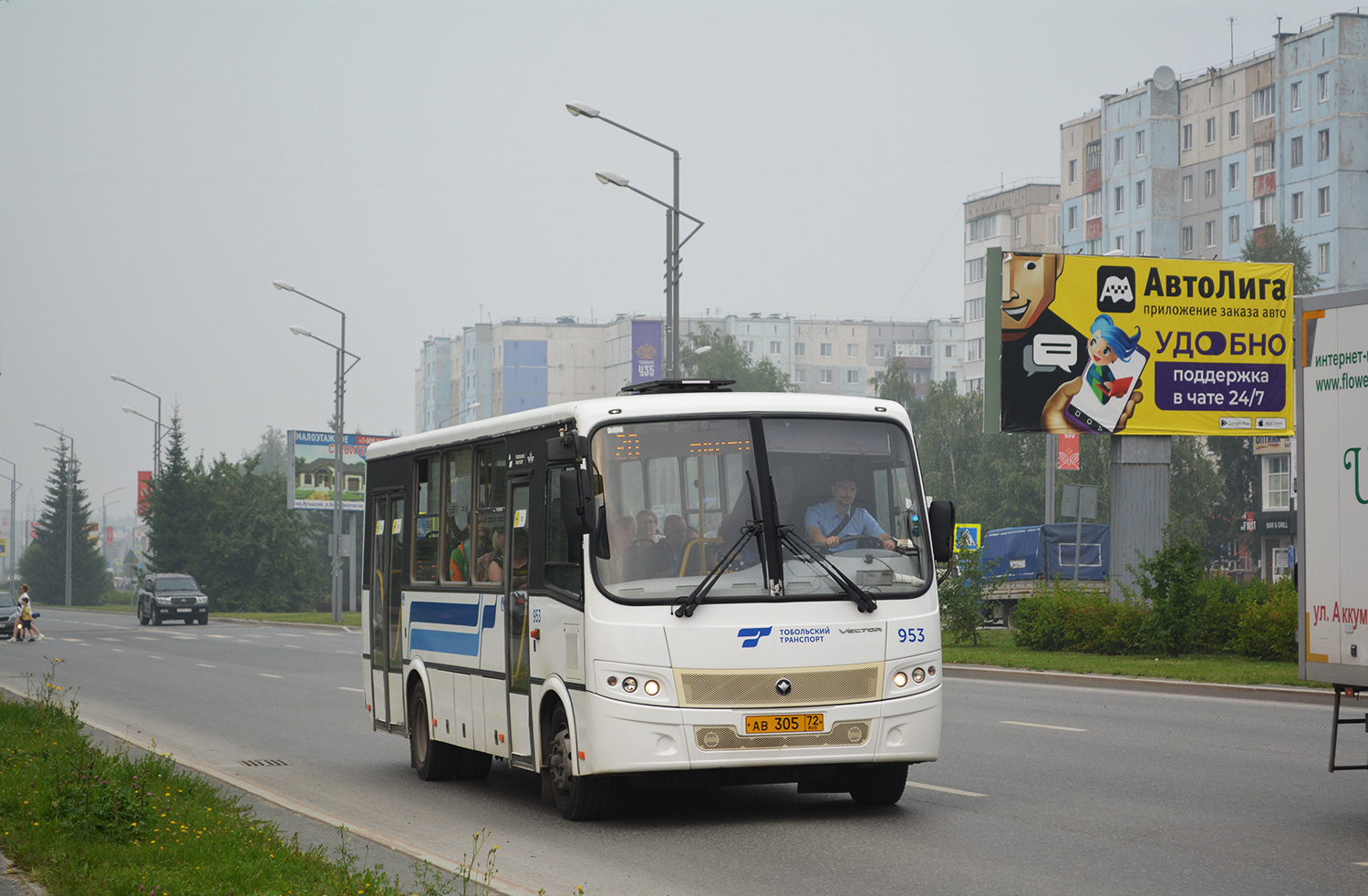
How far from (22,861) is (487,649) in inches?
160

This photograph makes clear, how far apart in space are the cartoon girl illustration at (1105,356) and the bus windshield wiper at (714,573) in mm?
21737

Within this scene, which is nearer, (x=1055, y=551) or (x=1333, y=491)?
(x=1333, y=491)

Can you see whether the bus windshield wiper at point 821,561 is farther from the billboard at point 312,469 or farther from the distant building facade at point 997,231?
the distant building facade at point 997,231

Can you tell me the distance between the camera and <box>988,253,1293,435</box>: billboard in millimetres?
31234

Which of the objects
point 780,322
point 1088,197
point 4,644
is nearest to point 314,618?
point 4,644

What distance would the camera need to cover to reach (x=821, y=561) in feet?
35.0

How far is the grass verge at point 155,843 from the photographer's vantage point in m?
7.90

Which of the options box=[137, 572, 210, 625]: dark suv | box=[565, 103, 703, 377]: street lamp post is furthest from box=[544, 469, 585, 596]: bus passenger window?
box=[137, 572, 210, 625]: dark suv

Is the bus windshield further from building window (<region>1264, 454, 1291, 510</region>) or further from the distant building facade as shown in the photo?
the distant building facade

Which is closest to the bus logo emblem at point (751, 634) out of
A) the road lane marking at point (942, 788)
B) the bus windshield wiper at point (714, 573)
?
the bus windshield wiper at point (714, 573)

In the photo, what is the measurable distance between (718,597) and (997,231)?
11642 cm

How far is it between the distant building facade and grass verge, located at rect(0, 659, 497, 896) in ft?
361

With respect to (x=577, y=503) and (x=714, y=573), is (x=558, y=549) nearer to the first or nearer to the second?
(x=577, y=503)

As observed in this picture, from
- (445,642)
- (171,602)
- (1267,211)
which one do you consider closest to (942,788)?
(445,642)
